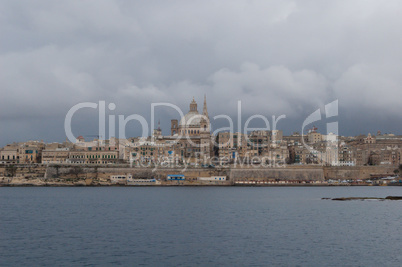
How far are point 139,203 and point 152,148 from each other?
5771 cm

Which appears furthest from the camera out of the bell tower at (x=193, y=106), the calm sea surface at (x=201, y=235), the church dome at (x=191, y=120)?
the bell tower at (x=193, y=106)

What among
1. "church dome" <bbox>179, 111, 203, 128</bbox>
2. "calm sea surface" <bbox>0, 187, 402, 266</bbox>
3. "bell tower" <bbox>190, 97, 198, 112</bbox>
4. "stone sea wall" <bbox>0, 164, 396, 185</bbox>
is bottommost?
"calm sea surface" <bbox>0, 187, 402, 266</bbox>

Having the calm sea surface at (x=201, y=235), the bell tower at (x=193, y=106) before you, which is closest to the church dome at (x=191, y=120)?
the bell tower at (x=193, y=106)

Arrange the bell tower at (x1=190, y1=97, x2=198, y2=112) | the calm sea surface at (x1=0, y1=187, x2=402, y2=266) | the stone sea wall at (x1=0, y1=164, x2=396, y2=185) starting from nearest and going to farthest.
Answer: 1. the calm sea surface at (x1=0, y1=187, x2=402, y2=266)
2. the stone sea wall at (x1=0, y1=164, x2=396, y2=185)
3. the bell tower at (x1=190, y1=97, x2=198, y2=112)

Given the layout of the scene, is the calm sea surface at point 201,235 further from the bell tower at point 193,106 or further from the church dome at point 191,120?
the bell tower at point 193,106

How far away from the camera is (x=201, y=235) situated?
37000 mm

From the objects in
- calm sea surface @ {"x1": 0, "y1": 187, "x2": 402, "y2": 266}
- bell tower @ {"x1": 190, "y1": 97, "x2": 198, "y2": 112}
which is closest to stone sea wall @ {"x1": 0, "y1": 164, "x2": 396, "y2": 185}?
bell tower @ {"x1": 190, "y1": 97, "x2": 198, "y2": 112}

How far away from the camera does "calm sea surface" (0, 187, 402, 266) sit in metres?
29.4

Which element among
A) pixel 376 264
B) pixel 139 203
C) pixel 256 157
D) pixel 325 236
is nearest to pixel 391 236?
pixel 325 236

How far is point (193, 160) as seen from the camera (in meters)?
119

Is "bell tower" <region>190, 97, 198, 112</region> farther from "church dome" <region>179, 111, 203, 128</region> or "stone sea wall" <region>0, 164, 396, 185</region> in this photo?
"stone sea wall" <region>0, 164, 396, 185</region>

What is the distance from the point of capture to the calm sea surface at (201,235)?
96.4 feet

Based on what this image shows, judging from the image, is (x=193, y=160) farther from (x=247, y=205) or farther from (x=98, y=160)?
(x=247, y=205)

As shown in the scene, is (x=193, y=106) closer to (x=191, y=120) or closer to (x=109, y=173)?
(x=191, y=120)
